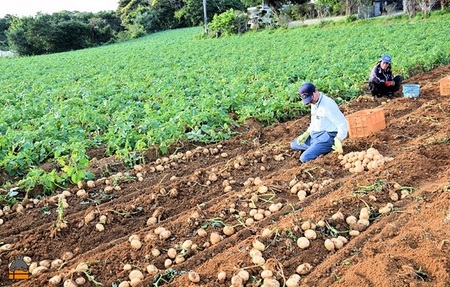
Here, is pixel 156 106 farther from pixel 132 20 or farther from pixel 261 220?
pixel 132 20

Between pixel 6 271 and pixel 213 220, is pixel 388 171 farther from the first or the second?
pixel 6 271

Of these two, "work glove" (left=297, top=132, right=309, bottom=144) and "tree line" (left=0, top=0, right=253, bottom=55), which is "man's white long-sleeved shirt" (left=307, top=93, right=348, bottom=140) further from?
"tree line" (left=0, top=0, right=253, bottom=55)

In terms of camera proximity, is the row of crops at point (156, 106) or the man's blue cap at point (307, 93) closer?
the man's blue cap at point (307, 93)

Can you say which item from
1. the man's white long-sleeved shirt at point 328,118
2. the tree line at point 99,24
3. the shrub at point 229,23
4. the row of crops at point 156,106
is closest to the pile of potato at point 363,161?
the man's white long-sleeved shirt at point 328,118

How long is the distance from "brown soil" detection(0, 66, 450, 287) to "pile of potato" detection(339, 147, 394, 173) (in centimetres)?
8

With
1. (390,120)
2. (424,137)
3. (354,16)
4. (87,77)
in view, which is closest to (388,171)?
(424,137)

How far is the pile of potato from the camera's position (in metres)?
5.33

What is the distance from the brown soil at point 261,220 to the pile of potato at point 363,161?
3.0 inches

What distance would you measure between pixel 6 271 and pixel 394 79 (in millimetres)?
7963

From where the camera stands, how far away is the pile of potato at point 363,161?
5.33 m

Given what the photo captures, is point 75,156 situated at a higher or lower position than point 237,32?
lower

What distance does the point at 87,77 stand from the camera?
17.5 m

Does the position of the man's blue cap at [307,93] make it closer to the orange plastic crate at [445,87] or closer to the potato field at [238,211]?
the potato field at [238,211]

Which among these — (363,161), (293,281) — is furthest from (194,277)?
(363,161)
